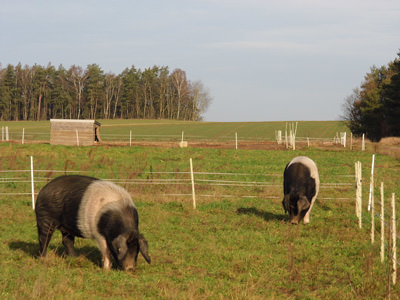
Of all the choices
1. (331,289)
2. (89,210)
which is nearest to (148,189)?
(89,210)

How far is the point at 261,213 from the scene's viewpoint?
15102mm

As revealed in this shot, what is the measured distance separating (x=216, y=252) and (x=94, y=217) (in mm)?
2889

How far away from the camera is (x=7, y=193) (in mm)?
18109

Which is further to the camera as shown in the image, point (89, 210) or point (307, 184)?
point (307, 184)

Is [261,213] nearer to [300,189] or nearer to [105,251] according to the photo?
[300,189]

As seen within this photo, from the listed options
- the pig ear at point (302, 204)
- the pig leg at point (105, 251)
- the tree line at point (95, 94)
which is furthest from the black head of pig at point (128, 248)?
the tree line at point (95, 94)

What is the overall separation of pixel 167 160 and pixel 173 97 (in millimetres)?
86420

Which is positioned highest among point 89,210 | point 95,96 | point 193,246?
point 95,96

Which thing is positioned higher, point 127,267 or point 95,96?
point 95,96

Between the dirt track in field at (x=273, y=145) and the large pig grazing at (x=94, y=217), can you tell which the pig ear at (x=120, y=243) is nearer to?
the large pig grazing at (x=94, y=217)

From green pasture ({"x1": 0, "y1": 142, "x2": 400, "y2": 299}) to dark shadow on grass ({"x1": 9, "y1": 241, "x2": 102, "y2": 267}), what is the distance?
2cm

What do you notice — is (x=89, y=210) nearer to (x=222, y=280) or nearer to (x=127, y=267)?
(x=127, y=267)

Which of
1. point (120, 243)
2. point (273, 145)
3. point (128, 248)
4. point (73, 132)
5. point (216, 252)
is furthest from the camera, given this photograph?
point (273, 145)

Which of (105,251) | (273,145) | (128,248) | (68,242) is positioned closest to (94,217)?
(105,251)
